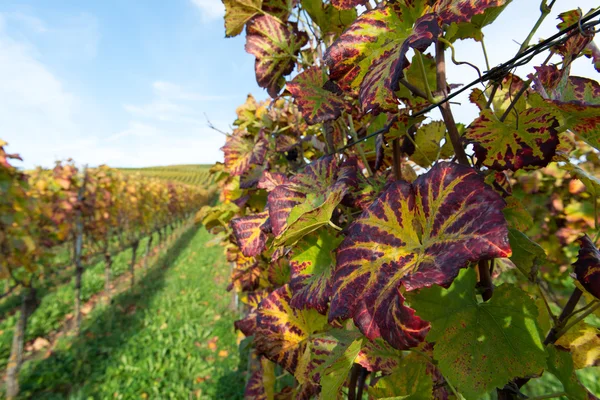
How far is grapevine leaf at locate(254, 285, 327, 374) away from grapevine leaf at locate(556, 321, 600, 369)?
2.06ft

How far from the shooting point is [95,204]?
25.6ft

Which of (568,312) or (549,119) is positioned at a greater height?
(549,119)

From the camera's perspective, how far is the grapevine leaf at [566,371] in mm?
672

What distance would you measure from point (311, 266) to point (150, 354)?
5514 mm

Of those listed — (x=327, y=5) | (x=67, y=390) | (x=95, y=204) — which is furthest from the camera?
(x=95, y=204)

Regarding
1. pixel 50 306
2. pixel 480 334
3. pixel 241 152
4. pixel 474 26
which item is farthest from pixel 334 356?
pixel 50 306

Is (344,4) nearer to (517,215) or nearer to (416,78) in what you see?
(416,78)

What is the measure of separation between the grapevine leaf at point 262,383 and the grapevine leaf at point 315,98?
0.94m

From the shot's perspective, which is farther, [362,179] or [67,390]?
[67,390]

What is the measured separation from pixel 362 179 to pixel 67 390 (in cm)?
544

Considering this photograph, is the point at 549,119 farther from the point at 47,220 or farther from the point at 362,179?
the point at 47,220

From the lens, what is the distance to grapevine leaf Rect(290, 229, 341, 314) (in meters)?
0.82

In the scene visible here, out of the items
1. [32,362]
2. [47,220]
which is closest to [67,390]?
[32,362]

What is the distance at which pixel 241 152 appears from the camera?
5.84 ft
